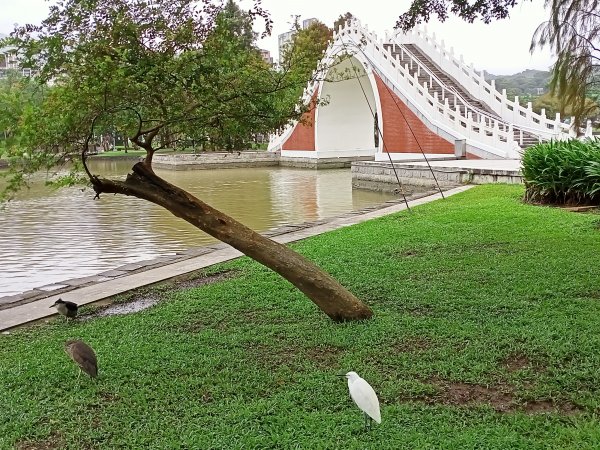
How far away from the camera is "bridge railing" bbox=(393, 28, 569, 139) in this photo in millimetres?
19828

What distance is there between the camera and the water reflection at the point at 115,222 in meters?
8.41

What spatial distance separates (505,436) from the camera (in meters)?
2.70

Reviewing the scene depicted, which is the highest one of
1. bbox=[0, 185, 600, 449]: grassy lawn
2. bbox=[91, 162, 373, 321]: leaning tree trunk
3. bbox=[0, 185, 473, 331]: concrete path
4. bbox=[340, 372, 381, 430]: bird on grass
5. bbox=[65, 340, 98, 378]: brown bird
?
bbox=[91, 162, 373, 321]: leaning tree trunk

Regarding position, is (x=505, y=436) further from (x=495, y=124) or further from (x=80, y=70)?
(x=495, y=124)

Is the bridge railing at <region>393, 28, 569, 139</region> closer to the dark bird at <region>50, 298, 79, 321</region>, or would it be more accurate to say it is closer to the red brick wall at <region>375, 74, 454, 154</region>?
the red brick wall at <region>375, 74, 454, 154</region>

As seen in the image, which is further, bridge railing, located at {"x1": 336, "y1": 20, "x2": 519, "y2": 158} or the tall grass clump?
bridge railing, located at {"x1": 336, "y1": 20, "x2": 519, "y2": 158}

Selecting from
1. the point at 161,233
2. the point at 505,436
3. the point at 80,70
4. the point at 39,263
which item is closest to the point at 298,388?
the point at 505,436

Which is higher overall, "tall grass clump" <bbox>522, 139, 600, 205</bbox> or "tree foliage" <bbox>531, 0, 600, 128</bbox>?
"tree foliage" <bbox>531, 0, 600, 128</bbox>

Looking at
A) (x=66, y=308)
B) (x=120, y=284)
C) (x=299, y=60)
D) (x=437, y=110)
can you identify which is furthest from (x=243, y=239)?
(x=437, y=110)

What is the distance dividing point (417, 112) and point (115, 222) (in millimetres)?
13202

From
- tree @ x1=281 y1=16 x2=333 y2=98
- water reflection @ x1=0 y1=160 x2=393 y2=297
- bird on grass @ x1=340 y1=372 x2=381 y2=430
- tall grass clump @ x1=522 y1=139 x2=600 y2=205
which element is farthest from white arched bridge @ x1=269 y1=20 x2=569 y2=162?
bird on grass @ x1=340 y1=372 x2=381 y2=430

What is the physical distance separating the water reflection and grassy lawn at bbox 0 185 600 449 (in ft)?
9.66

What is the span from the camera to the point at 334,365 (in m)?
3.62

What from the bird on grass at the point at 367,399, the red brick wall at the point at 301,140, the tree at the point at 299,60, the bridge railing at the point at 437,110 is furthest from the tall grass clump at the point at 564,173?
the red brick wall at the point at 301,140
